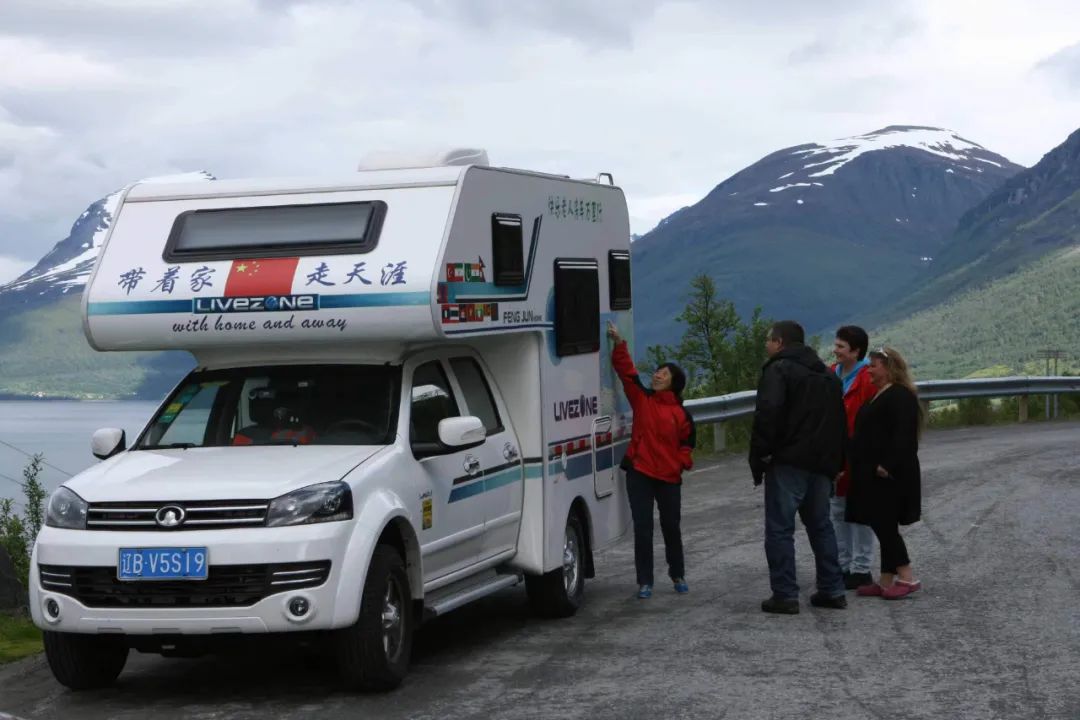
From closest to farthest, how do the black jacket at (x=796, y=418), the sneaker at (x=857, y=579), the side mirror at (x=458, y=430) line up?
1. the side mirror at (x=458, y=430)
2. the black jacket at (x=796, y=418)
3. the sneaker at (x=857, y=579)

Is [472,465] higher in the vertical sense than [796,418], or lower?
lower

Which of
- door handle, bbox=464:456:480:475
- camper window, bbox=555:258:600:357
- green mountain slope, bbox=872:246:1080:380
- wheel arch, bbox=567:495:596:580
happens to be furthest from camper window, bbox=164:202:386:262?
green mountain slope, bbox=872:246:1080:380

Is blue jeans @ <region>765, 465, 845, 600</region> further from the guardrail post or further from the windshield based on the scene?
the guardrail post

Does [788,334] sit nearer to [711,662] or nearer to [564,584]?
[564,584]

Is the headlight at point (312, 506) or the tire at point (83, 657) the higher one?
the headlight at point (312, 506)

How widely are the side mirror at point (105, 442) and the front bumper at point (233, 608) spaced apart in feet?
3.91

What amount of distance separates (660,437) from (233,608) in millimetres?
4273

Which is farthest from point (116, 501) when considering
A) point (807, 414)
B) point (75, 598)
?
point (807, 414)

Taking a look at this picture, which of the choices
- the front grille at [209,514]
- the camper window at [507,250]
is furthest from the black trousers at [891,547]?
the front grille at [209,514]

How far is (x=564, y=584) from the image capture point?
1054 cm

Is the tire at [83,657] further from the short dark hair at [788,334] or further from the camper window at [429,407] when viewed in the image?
the short dark hair at [788,334]

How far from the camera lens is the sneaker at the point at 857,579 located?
11.3 meters

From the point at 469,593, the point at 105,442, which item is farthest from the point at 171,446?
the point at 469,593

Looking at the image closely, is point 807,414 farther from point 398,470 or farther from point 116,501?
point 116,501
